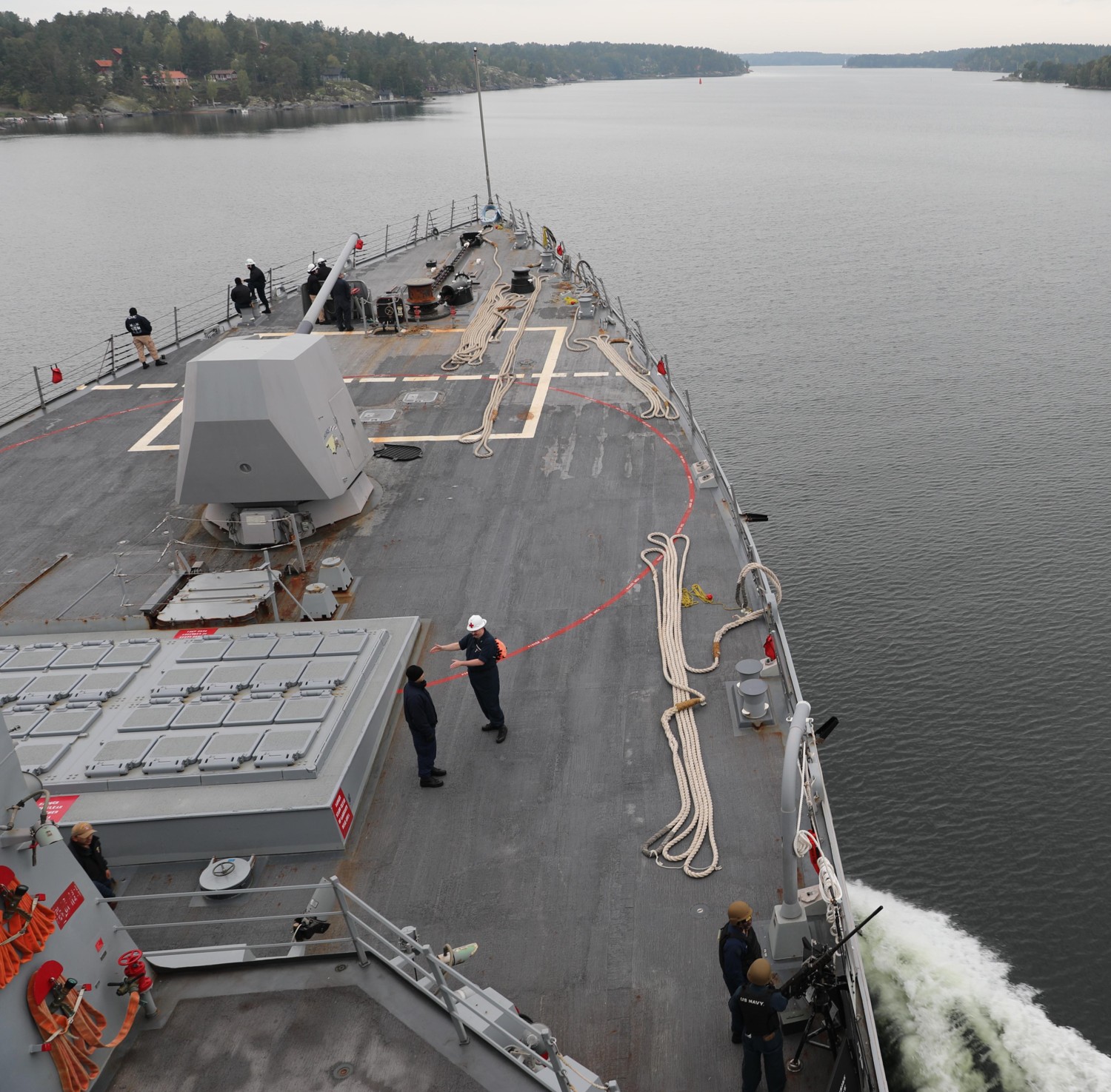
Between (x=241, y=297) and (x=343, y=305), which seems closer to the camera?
(x=343, y=305)

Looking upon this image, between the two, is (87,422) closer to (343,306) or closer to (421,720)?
(343,306)

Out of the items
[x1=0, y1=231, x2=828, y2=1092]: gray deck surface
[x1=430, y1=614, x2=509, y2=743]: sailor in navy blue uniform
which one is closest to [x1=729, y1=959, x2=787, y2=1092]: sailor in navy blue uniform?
[x1=0, y1=231, x2=828, y2=1092]: gray deck surface

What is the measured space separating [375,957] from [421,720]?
1.76m

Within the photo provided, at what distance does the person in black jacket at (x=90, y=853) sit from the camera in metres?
5.49

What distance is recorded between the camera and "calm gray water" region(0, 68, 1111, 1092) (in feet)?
32.0

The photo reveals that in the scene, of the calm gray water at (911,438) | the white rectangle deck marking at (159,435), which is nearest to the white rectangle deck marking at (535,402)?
the white rectangle deck marking at (159,435)

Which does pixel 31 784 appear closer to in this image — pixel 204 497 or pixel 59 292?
pixel 204 497

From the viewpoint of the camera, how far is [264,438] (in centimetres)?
933

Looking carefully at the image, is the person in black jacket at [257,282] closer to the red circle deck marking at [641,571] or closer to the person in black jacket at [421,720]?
the red circle deck marking at [641,571]

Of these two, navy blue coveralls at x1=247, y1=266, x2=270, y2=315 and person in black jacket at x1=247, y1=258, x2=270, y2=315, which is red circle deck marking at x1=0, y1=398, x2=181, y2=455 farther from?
navy blue coveralls at x1=247, y1=266, x2=270, y2=315

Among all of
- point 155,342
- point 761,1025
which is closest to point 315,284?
point 155,342

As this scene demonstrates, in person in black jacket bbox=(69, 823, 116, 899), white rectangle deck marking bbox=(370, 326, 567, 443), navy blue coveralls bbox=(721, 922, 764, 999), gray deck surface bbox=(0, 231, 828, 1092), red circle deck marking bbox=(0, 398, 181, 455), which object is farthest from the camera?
red circle deck marking bbox=(0, 398, 181, 455)

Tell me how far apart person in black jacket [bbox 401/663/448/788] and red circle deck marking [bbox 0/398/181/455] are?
961cm

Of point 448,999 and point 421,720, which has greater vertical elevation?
point 421,720
